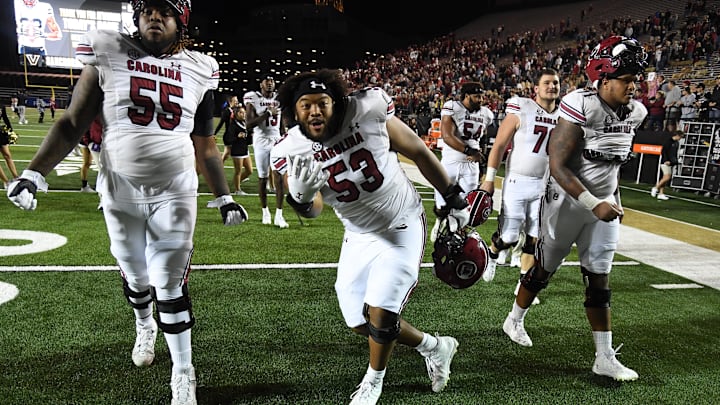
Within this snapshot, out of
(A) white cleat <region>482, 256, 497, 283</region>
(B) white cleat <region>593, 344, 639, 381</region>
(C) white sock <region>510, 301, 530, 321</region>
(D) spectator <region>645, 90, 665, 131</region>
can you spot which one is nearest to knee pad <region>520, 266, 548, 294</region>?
(C) white sock <region>510, 301, 530, 321</region>

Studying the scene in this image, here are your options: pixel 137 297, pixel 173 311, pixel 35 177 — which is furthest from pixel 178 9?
pixel 137 297

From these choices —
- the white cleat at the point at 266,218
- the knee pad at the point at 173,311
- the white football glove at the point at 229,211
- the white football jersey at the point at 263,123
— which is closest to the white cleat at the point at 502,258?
the white cleat at the point at 266,218

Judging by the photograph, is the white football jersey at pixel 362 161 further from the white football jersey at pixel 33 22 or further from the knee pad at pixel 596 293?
the white football jersey at pixel 33 22

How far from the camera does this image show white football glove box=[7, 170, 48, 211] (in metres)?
2.38

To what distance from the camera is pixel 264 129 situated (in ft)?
26.5

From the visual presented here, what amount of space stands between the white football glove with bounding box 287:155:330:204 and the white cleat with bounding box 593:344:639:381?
224 centimetres

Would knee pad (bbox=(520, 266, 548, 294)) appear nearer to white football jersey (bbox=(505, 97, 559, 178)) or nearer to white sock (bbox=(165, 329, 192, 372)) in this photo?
white football jersey (bbox=(505, 97, 559, 178))

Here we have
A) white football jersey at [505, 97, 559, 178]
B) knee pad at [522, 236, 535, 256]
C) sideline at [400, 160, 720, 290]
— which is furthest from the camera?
sideline at [400, 160, 720, 290]

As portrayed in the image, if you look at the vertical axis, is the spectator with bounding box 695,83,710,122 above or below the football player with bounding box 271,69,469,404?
above

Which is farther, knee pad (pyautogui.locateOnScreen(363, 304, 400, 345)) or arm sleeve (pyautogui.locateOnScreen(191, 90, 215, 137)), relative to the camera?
arm sleeve (pyautogui.locateOnScreen(191, 90, 215, 137))

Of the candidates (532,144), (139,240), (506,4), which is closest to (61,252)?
(139,240)

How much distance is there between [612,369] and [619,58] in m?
1.96

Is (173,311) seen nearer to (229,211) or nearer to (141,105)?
(229,211)

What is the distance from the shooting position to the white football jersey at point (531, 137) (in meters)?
4.70
